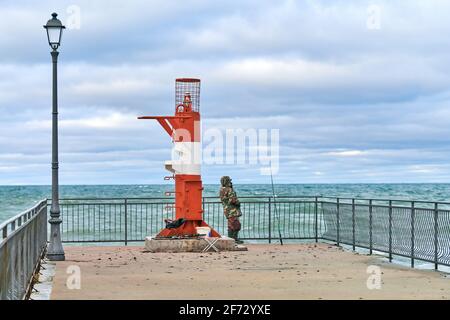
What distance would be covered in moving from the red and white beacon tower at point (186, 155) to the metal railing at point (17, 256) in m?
6.55

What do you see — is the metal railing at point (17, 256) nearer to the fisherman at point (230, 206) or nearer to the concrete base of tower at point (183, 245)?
the concrete base of tower at point (183, 245)

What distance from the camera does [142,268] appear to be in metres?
16.4

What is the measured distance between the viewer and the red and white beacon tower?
2036 centimetres

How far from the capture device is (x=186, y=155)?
20.5m

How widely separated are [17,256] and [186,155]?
33.1ft

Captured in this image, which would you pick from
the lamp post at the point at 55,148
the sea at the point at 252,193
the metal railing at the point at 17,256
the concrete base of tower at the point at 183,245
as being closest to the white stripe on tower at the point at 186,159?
the concrete base of tower at the point at 183,245

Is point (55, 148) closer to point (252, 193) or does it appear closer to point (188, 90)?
point (188, 90)

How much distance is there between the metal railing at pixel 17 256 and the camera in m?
9.06

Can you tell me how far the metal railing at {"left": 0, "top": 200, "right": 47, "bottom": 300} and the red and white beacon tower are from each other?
21.5ft

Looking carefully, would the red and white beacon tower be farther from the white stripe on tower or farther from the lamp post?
the lamp post
